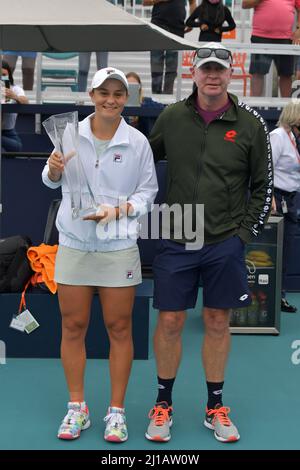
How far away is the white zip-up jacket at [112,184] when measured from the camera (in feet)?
14.2

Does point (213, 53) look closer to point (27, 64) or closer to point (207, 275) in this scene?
point (207, 275)

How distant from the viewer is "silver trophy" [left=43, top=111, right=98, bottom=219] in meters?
4.23

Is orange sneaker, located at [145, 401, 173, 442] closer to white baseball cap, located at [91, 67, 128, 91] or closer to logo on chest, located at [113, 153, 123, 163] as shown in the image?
logo on chest, located at [113, 153, 123, 163]

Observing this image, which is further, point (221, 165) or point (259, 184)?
point (259, 184)

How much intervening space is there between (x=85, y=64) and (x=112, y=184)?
6.68m

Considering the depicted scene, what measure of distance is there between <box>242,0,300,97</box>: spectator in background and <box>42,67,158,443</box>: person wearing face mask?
6.06m

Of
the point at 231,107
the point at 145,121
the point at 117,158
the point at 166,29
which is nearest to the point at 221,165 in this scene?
the point at 231,107

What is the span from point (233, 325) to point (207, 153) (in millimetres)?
2591

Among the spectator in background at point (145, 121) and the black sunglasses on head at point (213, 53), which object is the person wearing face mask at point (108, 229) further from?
the spectator in background at point (145, 121)

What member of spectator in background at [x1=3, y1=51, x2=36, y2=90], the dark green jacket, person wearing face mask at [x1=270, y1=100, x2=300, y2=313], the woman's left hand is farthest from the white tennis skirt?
spectator in background at [x1=3, y1=51, x2=36, y2=90]

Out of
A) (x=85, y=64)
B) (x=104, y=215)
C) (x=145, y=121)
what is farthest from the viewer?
(x=85, y=64)

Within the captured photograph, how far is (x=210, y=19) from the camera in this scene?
392 inches

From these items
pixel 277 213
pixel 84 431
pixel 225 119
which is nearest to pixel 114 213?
pixel 225 119

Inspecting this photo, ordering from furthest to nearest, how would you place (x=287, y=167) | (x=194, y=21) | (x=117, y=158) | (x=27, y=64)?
(x=27, y=64) < (x=194, y=21) < (x=287, y=167) < (x=117, y=158)
